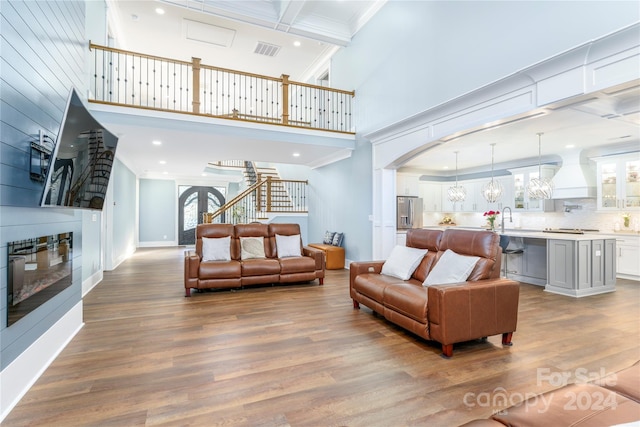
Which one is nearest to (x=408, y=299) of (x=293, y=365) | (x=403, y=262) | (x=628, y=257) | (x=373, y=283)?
(x=373, y=283)

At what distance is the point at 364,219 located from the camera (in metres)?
6.48

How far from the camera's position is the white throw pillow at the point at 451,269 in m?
2.99

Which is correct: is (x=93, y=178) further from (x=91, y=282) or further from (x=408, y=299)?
(x=408, y=299)

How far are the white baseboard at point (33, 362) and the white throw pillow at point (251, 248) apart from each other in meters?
2.46

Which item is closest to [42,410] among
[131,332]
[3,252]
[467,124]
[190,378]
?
[190,378]

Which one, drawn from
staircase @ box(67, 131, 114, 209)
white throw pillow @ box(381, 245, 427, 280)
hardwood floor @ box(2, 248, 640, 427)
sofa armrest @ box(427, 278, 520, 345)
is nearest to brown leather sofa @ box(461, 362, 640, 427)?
hardwood floor @ box(2, 248, 640, 427)

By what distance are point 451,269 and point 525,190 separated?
6.26 meters

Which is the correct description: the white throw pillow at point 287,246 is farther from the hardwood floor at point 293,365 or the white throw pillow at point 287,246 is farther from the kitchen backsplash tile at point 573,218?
the kitchen backsplash tile at point 573,218

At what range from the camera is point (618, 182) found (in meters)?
6.41

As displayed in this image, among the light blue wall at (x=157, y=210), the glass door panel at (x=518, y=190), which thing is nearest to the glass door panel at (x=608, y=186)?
the glass door panel at (x=518, y=190)

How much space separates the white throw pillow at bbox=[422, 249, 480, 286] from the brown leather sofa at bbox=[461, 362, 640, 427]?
1733 mm

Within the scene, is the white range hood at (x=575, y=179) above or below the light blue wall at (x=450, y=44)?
below

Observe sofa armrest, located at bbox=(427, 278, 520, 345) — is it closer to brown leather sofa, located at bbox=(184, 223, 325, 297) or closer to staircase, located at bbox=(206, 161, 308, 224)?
brown leather sofa, located at bbox=(184, 223, 325, 297)

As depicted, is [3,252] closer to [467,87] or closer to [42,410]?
[42,410]
